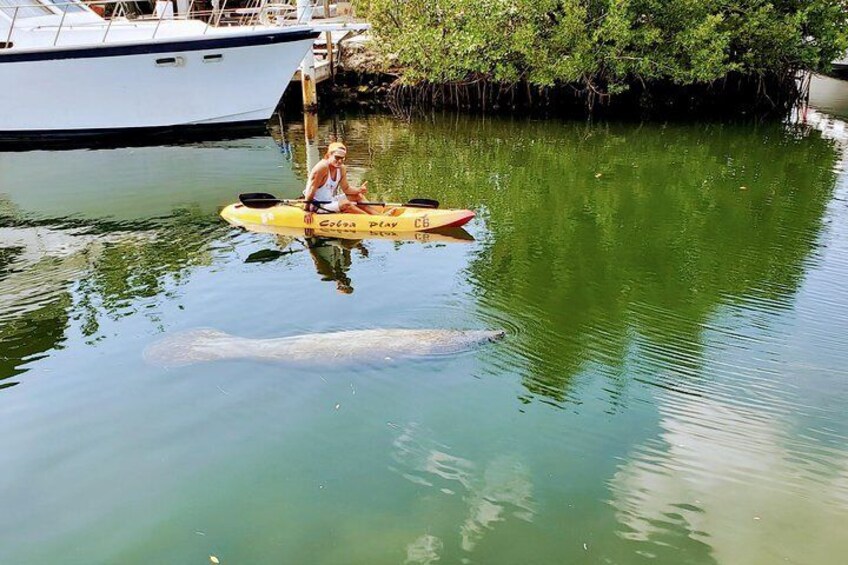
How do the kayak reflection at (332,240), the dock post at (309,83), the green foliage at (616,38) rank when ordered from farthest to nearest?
the dock post at (309,83)
the green foliage at (616,38)
the kayak reflection at (332,240)

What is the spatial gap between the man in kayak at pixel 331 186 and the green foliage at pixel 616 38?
9.76 meters

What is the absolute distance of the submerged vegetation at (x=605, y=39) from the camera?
705 inches

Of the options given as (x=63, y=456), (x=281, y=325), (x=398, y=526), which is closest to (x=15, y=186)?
(x=281, y=325)

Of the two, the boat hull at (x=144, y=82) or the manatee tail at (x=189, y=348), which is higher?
the boat hull at (x=144, y=82)

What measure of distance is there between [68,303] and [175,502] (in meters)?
4.04

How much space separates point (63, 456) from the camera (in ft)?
17.2

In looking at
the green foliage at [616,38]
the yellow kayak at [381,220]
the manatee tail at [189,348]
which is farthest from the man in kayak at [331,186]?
the green foliage at [616,38]

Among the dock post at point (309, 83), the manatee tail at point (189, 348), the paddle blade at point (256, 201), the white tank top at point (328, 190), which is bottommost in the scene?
the manatee tail at point (189, 348)

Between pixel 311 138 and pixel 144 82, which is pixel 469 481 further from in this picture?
pixel 144 82

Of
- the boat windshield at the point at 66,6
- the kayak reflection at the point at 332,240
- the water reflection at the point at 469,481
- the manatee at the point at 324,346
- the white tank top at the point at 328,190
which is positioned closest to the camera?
the water reflection at the point at 469,481

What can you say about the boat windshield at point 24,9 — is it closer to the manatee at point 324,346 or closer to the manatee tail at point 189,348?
the manatee tail at point 189,348

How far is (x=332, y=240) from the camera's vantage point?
9.95m

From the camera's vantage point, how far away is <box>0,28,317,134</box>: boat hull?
53.1 ft

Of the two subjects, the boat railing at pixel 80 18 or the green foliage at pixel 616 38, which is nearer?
the boat railing at pixel 80 18
